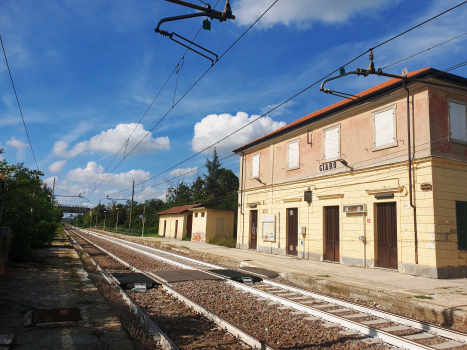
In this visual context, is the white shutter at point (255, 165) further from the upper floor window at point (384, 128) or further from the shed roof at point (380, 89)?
the upper floor window at point (384, 128)

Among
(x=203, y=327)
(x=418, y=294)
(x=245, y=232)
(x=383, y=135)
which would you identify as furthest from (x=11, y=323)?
(x=245, y=232)

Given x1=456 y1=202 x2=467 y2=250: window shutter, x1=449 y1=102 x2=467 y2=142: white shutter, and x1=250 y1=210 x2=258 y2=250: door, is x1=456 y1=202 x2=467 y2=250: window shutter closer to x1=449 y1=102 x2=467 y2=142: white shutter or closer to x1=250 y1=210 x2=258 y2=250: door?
x1=449 y1=102 x2=467 y2=142: white shutter

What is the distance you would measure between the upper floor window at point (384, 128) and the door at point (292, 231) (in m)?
6.53

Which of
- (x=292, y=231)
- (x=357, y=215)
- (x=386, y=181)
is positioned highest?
(x=386, y=181)

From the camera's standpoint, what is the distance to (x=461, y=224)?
40.9ft

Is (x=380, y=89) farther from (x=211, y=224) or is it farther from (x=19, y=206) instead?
(x=211, y=224)

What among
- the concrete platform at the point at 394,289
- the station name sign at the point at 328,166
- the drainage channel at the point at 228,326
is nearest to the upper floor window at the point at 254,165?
the station name sign at the point at 328,166

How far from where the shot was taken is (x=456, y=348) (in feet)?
17.3

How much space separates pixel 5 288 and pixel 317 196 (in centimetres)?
1355

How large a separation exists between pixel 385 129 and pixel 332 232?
216 inches

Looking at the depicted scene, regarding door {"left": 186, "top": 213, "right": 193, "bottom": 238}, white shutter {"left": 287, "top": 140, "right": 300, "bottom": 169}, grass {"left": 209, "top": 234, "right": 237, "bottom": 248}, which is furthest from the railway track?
door {"left": 186, "top": 213, "right": 193, "bottom": 238}

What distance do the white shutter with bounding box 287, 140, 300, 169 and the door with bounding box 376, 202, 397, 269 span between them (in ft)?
20.0

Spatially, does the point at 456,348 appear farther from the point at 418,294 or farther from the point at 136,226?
the point at 136,226

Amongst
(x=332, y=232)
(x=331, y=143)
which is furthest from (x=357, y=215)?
(x=331, y=143)
